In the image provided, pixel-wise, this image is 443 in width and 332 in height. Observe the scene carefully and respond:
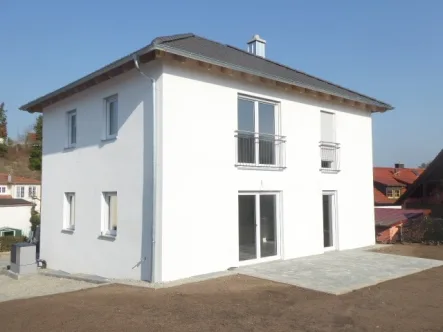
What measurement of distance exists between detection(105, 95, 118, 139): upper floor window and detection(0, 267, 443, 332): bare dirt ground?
446cm

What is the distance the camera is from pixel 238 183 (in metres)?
10.6

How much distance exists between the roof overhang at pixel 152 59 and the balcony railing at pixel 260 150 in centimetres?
159

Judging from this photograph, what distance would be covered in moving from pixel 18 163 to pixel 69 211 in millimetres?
56372

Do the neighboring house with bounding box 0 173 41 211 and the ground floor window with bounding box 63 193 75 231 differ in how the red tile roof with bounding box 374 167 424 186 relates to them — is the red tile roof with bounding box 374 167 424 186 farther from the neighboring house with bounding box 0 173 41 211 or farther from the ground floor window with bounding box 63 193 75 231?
the neighboring house with bounding box 0 173 41 211

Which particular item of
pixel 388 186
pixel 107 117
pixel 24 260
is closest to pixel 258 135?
pixel 107 117

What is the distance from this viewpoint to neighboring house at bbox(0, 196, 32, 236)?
37.4m

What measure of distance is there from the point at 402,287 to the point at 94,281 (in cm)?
688

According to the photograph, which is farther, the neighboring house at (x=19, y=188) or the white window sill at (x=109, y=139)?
the neighboring house at (x=19, y=188)

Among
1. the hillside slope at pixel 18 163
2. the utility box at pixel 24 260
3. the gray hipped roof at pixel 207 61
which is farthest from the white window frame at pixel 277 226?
the hillside slope at pixel 18 163

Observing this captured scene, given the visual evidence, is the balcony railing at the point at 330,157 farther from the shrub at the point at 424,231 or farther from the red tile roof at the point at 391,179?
the red tile roof at the point at 391,179

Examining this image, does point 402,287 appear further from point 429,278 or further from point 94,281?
point 94,281

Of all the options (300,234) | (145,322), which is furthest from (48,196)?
(145,322)

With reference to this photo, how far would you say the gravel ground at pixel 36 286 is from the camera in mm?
8891

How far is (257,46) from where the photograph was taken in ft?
52.9
